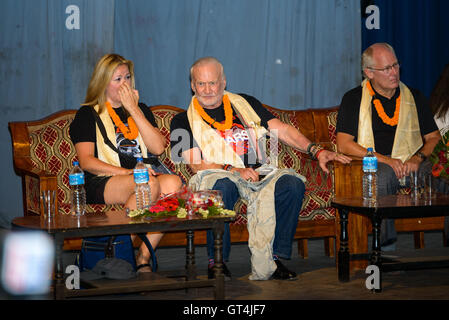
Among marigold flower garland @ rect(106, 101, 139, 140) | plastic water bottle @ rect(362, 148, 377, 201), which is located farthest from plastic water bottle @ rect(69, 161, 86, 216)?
plastic water bottle @ rect(362, 148, 377, 201)

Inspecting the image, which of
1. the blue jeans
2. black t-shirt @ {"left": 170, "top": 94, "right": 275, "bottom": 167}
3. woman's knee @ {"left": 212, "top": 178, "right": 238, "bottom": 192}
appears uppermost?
black t-shirt @ {"left": 170, "top": 94, "right": 275, "bottom": 167}

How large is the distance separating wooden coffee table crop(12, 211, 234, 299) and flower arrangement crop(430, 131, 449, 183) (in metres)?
1.31

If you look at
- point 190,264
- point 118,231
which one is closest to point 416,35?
point 190,264

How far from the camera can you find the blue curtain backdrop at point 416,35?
638 cm

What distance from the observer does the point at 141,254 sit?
3.75 meters

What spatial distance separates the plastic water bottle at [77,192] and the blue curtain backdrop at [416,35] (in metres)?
3.67

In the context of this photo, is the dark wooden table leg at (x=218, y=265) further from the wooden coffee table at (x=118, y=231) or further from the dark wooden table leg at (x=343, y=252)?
the dark wooden table leg at (x=343, y=252)

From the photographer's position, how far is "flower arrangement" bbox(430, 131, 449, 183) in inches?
144

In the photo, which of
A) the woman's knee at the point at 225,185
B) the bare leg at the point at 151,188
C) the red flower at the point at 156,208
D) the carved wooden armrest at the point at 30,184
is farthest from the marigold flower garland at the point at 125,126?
the red flower at the point at 156,208

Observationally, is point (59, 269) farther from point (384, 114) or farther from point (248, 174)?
point (384, 114)

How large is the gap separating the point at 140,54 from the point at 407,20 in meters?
2.72

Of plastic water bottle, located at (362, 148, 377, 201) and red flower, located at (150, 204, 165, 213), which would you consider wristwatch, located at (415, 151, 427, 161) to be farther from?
red flower, located at (150, 204, 165, 213)
